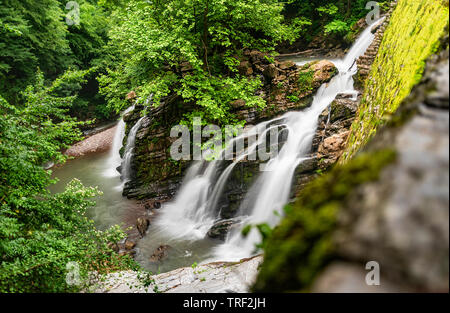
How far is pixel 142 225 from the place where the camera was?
891 centimetres

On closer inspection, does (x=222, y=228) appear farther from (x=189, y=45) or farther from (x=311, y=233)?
(x=311, y=233)

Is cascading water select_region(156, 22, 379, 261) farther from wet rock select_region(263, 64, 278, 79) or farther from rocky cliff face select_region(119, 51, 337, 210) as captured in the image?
wet rock select_region(263, 64, 278, 79)

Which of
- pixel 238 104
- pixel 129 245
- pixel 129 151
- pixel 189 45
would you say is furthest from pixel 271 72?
pixel 129 245

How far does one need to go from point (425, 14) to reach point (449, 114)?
141 inches

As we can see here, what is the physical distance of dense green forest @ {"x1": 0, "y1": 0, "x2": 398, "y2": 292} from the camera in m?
3.79

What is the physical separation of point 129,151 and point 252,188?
22.8 feet

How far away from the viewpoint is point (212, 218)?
29.2 ft

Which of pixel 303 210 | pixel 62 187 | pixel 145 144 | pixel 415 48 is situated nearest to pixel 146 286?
pixel 303 210

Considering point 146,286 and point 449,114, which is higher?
point 449,114

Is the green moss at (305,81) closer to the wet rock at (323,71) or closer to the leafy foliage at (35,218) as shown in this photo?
the wet rock at (323,71)

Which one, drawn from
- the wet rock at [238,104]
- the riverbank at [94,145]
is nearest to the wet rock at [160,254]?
the wet rock at [238,104]

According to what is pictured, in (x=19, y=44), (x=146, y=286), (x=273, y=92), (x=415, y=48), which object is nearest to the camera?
(x=415, y=48)
